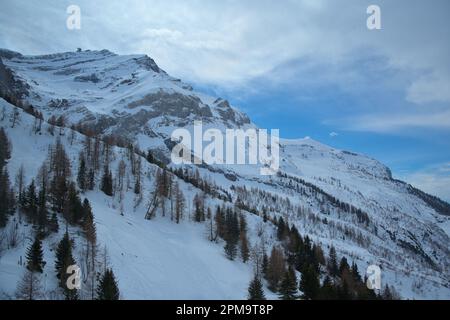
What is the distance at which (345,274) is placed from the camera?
8638 cm

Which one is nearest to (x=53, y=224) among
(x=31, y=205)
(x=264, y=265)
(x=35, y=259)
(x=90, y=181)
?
(x=31, y=205)

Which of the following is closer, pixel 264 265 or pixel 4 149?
pixel 264 265

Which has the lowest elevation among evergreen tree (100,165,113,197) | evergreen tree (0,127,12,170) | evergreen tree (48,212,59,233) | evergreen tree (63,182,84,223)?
evergreen tree (48,212,59,233)

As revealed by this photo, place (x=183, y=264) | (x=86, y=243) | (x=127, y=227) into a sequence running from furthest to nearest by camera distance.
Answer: (x=127, y=227)
(x=183, y=264)
(x=86, y=243)

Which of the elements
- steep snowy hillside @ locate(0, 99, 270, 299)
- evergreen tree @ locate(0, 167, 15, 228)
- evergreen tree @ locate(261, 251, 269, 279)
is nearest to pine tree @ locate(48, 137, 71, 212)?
steep snowy hillside @ locate(0, 99, 270, 299)

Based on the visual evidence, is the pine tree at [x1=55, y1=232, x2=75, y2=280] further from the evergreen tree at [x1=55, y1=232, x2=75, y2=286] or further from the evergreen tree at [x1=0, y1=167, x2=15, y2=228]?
the evergreen tree at [x1=0, y1=167, x2=15, y2=228]

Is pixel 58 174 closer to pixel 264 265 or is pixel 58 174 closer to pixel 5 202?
pixel 5 202

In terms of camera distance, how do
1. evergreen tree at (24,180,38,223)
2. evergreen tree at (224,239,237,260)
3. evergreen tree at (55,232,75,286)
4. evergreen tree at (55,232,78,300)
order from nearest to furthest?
evergreen tree at (55,232,78,300) < evergreen tree at (55,232,75,286) < evergreen tree at (24,180,38,223) < evergreen tree at (224,239,237,260)

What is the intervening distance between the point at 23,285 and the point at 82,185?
50001 millimetres

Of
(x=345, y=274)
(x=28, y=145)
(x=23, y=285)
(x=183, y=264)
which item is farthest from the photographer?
(x=28, y=145)
